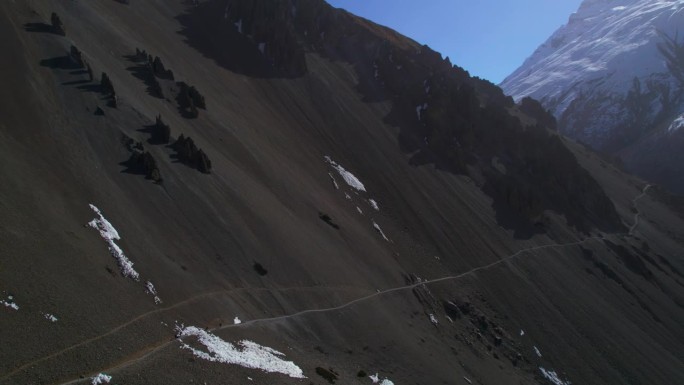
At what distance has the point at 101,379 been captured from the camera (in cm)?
2262

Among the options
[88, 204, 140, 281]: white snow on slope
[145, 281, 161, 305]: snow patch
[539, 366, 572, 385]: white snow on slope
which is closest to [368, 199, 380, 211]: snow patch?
[539, 366, 572, 385]: white snow on slope

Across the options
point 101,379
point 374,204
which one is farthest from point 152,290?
point 374,204

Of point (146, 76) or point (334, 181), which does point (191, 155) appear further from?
point (334, 181)

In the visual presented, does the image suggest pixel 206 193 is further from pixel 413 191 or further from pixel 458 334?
pixel 413 191

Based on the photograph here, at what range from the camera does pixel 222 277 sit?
3722 centimetres

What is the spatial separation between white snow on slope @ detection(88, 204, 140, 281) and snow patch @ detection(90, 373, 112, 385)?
28.9 ft

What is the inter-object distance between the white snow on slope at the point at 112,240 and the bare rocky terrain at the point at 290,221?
284mm

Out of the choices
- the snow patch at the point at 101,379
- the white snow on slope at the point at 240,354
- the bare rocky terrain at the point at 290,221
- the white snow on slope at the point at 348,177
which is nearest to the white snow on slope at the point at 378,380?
the bare rocky terrain at the point at 290,221

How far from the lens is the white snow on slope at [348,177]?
68.8 meters

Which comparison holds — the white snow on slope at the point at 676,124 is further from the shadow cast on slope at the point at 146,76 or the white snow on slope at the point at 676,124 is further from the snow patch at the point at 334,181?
the shadow cast on slope at the point at 146,76

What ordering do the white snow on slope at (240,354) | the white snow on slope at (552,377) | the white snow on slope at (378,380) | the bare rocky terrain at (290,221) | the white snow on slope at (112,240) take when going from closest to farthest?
the white snow on slope at (240,354) < the bare rocky terrain at (290,221) < the white snow on slope at (112,240) < the white snow on slope at (378,380) < the white snow on slope at (552,377)

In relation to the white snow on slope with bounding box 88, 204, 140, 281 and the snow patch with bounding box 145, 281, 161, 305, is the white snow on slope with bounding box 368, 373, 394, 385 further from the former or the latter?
the white snow on slope with bounding box 88, 204, 140, 281

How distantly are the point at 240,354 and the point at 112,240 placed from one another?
1089cm

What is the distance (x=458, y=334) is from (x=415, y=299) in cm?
520
